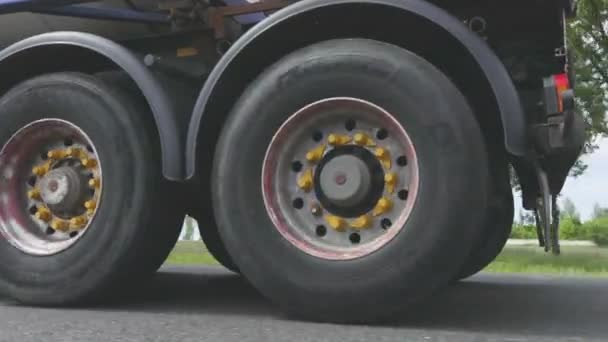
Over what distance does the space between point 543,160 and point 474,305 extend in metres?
0.96

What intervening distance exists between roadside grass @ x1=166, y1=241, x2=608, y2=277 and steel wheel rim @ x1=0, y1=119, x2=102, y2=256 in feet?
9.25

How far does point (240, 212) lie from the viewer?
2861 mm

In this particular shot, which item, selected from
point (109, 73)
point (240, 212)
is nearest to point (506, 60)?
point (240, 212)

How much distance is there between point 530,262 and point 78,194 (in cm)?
602

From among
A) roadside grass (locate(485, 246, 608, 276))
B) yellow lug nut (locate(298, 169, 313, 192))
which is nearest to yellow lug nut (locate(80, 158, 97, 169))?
yellow lug nut (locate(298, 169, 313, 192))

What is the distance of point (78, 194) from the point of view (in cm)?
324

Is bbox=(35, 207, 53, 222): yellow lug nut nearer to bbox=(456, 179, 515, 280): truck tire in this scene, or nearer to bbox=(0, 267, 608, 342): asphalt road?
bbox=(0, 267, 608, 342): asphalt road

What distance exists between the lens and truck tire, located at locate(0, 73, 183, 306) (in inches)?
123

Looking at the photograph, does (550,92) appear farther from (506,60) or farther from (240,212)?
(240,212)

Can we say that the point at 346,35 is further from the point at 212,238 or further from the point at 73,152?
the point at 212,238

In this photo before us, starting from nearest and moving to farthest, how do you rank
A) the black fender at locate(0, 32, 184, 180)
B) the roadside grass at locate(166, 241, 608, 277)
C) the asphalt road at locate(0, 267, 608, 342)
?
the asphalt road at locate(0, 267, 608, 342) → the black fender at locate(0, 32, 184, 180) → the roadside grass at locate(166, 241, 608, 277)

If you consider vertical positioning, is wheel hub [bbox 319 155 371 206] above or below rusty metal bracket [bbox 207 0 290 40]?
below

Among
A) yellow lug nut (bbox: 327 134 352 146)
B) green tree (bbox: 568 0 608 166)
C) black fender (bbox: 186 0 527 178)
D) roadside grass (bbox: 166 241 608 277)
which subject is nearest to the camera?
black fender (bbox: 186 0 527 178)

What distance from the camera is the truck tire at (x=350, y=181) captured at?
8.44 ft
